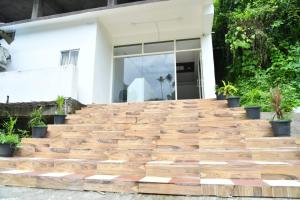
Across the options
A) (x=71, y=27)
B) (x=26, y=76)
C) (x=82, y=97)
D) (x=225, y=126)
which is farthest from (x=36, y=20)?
(x=225, y=126)

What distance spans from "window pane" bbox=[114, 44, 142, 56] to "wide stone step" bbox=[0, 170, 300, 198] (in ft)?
19.1

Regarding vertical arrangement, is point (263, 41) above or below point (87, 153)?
above

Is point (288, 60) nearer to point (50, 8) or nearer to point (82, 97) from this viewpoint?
point (82, 97)

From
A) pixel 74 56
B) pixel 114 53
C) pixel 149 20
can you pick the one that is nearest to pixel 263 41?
pixel 149 20

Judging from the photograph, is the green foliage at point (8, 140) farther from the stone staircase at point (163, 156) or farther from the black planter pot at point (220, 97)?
the black planter pot at point (220, 97)

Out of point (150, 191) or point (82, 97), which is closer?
point (150, 191)

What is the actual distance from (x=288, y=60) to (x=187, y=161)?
16.6 feet

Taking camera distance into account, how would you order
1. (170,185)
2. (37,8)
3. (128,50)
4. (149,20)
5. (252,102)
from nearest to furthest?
(170,185) → (252,102) → (149,20) → (37,8) → (128,50)

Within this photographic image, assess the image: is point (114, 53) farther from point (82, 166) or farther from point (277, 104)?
point (82, 166)

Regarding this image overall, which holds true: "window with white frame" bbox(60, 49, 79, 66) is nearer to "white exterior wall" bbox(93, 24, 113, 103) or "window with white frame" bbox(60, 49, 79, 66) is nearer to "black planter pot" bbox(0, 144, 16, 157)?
"white exterior wall" bbox(93, 24, 113, 103)

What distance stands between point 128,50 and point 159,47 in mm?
1039

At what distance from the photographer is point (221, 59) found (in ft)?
29.2

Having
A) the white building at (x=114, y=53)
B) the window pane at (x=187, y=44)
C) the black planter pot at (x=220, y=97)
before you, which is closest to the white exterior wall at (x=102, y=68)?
the white building at (x=114, y=53)

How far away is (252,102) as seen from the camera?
5.34 m
